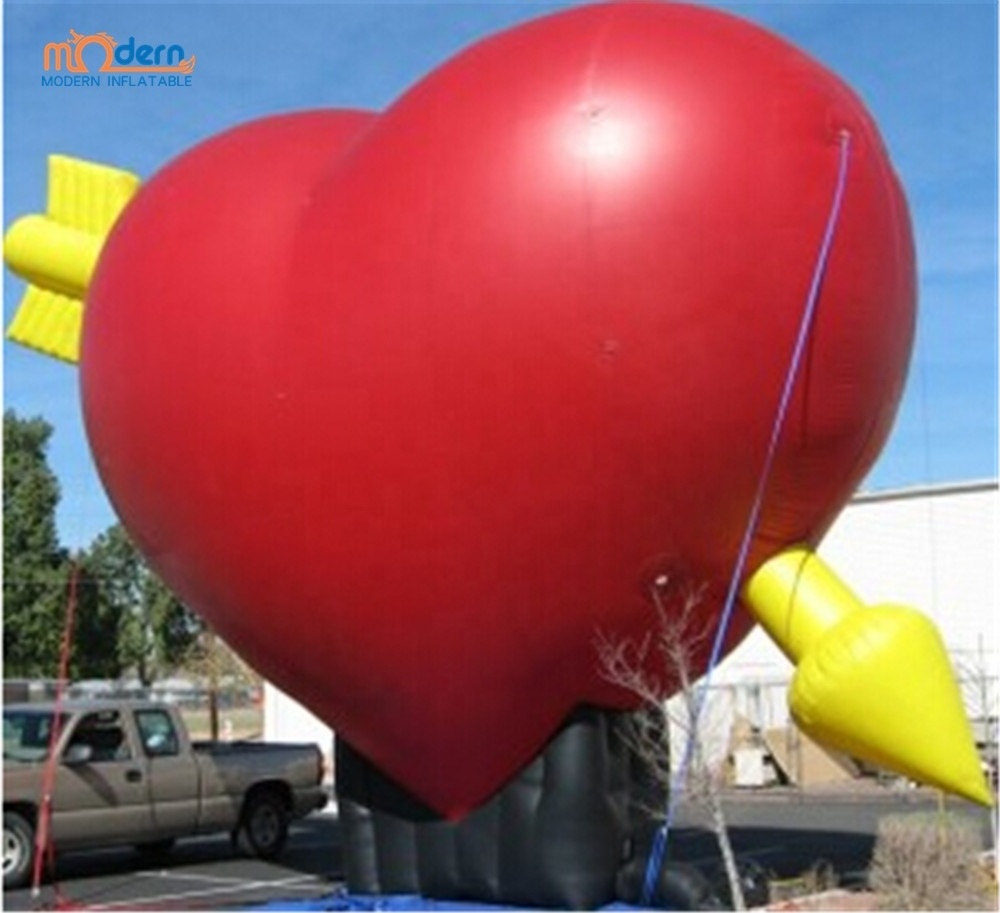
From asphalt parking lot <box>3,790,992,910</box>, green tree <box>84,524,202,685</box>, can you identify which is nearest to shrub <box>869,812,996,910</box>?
asphalt parking lot <box>3,790,992,910</box>

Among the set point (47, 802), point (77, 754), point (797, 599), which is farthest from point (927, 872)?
point (77, 754)

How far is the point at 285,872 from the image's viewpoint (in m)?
14.4

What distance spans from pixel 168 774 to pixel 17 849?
1.59 metres

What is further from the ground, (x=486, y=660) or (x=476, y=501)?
(x=476, y=501)

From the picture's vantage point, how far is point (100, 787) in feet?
45.7

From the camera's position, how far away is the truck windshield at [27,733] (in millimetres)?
13812

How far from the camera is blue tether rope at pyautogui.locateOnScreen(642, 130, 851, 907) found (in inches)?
320

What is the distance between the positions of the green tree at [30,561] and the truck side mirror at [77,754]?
2967 centimetres

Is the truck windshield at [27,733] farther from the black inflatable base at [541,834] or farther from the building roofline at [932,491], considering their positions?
the building roofline at [932,491]

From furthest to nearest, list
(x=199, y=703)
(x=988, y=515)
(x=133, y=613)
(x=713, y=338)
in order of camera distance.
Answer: (x=199, y=703), (x=133, y=613), (x=988, y=515), (x=713, y=338)

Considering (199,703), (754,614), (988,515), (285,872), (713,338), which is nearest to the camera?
(713,338)

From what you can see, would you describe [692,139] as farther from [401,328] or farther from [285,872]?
[285,872]

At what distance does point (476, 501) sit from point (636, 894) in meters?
2.58

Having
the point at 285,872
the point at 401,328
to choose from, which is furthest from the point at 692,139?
the point at 285,872
